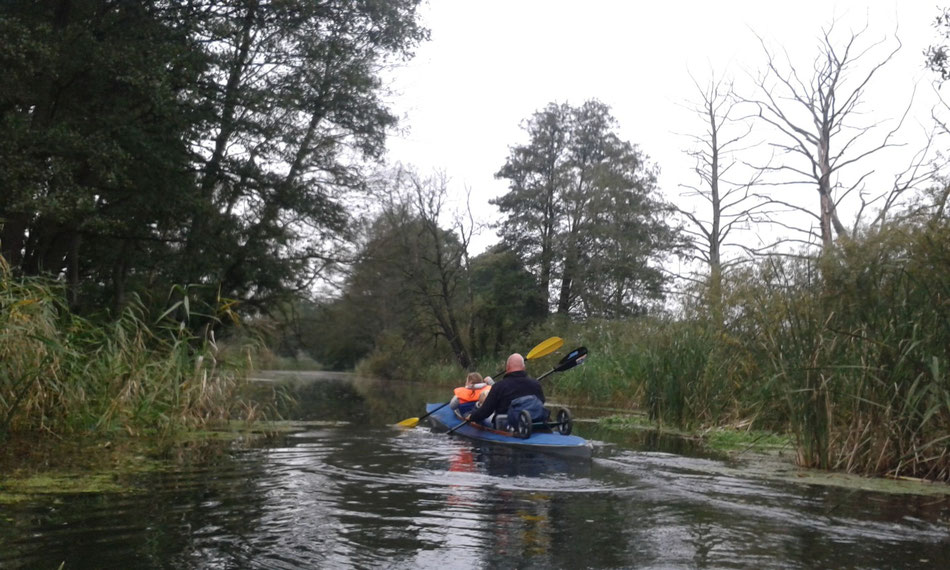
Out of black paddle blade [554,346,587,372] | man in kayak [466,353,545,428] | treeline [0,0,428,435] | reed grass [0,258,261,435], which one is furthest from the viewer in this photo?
black paddle blade [554,346,587,372]

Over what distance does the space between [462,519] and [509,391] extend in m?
5.14

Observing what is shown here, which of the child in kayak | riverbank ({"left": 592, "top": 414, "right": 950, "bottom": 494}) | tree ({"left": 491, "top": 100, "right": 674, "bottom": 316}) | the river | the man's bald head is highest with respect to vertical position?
tree ({"left": 491, "top": 100, "right": 674, "bottom": 316})

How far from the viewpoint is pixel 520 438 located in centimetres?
1036

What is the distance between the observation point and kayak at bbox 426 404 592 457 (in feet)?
31.4

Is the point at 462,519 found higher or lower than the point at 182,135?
lower

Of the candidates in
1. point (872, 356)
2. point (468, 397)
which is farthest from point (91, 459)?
point (872, 356)

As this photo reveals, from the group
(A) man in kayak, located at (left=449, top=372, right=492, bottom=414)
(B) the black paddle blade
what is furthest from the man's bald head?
(A) man in kayak, located at (left=449, top=372, right=492, bottom=414)

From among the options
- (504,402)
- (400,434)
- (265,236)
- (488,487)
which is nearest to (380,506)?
(488,487)

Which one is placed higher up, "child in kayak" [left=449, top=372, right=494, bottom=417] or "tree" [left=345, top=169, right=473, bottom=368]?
"tree" [left=345, top=169, right=473, bottom=368]

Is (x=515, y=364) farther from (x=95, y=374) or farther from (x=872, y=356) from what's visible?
(x=95, y=374)

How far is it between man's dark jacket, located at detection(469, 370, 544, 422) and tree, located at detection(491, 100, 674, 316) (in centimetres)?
2305

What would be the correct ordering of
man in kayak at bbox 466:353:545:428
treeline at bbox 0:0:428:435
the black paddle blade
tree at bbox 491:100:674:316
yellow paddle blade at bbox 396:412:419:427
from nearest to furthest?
treeline at bbox 0:0:428:435 → man in kayak at bbox 466:353:545:428 → the black paddle blade → yellow paddle blade at bbox 396:412:419:427 → tree at bbox 491:100:674:316

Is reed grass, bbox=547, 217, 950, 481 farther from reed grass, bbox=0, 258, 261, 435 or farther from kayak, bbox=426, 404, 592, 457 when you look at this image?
reed grass, bbox=0, 258, 261, 435

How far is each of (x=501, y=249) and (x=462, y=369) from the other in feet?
18.9
